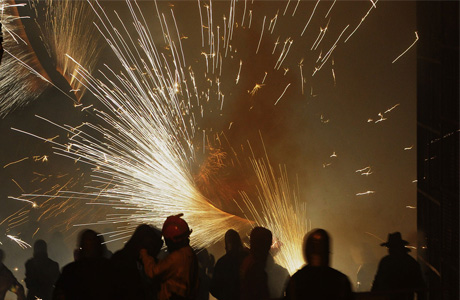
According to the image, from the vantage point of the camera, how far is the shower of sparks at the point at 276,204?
21.1ft

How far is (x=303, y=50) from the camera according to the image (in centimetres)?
646

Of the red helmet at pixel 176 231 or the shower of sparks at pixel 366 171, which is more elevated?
the shower of sparks at pixel 366 171

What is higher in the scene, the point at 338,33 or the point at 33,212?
→ the point at 338,33

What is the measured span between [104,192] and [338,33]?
279cm

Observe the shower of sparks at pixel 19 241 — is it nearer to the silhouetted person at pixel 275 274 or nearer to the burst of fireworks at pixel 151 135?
the burst of fireworks at pixel 151 135

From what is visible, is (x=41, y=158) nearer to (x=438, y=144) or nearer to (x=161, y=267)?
(x=161, y=267)

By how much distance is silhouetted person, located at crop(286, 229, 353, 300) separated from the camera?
2.99 m

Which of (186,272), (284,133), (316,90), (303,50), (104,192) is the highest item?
(303,50)

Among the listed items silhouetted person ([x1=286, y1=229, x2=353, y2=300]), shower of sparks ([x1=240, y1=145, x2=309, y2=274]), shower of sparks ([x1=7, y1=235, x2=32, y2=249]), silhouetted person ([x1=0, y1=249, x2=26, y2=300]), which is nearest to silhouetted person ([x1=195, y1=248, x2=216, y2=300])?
shower of sparks ([x1=240, y1=145, x2=309, y2=274])

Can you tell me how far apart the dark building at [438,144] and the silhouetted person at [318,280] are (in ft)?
8.45

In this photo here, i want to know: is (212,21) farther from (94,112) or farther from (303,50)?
(94,112)

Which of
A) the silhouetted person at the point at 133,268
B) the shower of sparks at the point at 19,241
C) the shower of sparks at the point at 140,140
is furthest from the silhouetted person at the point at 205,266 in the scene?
the shower of sparks at the point at 19,241

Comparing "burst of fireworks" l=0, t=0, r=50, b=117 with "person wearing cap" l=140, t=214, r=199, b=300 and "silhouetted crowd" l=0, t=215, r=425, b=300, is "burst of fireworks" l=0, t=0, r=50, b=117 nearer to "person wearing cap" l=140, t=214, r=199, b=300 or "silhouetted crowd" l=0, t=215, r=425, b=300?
"silhouetted crowd" l=0, t=215, r=425, b=300

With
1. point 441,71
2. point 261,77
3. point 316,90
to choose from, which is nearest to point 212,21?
point 261,77
